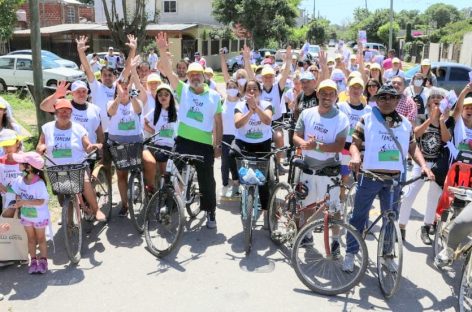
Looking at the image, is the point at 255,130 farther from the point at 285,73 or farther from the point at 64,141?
the point at 64,141

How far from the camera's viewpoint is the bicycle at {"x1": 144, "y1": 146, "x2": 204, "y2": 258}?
201 inches

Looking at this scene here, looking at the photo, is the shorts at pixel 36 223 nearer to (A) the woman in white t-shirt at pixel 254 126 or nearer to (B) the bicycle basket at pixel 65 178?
(B) the bicycle basket at pixel 65 178

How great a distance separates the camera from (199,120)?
5.53 metres

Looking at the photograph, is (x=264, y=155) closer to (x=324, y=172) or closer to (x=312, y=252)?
(x=324, y=172)

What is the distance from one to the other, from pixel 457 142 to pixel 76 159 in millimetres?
4239

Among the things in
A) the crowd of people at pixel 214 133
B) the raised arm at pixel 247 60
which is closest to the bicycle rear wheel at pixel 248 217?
the crowd of people at pixel 214 133

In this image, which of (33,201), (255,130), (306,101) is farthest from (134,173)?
(306,101)

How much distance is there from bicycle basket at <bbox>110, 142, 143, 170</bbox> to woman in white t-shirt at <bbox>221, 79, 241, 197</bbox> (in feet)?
5.53

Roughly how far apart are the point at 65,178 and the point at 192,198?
5.79 feet

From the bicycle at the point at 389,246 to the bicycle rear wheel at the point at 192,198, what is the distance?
7.37 feet

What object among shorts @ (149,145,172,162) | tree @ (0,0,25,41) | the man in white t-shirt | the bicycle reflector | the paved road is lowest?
the paved road

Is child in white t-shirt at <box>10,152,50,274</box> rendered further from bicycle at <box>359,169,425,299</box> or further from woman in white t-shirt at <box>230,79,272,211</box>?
bicycle at <box>359,169,425,299</box>

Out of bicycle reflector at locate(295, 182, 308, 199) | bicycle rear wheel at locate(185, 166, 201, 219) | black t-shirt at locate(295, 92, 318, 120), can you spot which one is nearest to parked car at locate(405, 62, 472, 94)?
black t-shirt at locate(295, 92, 318, 120)

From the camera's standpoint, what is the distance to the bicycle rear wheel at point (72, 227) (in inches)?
189
